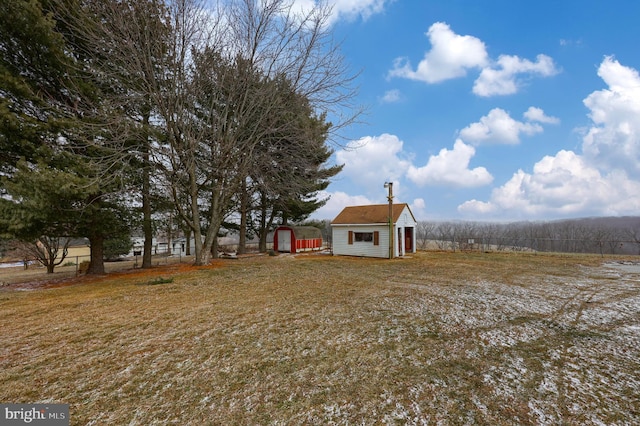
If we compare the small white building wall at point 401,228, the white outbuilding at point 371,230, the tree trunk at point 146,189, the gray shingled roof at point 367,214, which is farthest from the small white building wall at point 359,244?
the tree trunk at point 146,189

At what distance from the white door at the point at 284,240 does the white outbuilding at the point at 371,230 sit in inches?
159

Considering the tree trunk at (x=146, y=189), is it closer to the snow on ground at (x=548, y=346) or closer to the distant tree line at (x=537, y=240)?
the snow on ground at (x=548, y=346)

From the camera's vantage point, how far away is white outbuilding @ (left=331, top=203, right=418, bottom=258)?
1617cm

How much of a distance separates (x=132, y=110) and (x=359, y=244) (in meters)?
13.4

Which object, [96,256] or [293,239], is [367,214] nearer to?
[293,239]

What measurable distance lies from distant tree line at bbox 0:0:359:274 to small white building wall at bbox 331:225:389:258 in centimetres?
608

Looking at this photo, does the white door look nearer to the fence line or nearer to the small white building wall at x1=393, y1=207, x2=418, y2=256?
the small white building wall at x1=393, y1=207, x2=418, y2=256

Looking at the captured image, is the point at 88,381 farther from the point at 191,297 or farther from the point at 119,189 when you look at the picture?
the point at 119,189

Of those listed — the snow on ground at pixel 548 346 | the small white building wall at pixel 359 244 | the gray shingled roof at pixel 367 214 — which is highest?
the gray shingled roof at pixel 367 214

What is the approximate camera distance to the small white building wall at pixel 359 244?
53.0 feet

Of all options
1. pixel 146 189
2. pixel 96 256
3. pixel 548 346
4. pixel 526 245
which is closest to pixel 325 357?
pixel 548 346

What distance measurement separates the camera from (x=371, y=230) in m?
16.6

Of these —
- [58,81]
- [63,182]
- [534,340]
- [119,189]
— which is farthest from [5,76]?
[534,340]

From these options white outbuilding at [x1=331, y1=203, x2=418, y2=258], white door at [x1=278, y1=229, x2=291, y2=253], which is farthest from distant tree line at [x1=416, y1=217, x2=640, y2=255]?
white door at [x1=278, y1=229, x2=291, y2=253]
